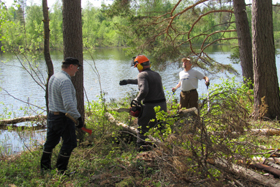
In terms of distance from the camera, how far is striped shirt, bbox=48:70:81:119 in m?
3.76

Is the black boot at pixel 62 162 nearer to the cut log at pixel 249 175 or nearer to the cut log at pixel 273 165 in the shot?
the cut log at pixel 249 175

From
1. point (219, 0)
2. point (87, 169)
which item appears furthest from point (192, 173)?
point (219, 0)

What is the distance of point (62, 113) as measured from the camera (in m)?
3.86

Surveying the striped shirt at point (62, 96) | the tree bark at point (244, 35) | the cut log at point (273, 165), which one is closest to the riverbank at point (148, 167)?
the cut log at point (273, 165)

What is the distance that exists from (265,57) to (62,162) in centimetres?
555

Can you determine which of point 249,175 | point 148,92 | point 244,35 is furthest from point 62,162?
point 244,35

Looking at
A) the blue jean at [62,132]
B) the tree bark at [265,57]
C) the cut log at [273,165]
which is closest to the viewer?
the cut log at [273,165]

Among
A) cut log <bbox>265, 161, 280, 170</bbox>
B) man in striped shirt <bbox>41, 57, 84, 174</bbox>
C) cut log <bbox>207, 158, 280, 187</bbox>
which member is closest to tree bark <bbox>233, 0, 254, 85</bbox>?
cut log <bbox>265, 161, 280, 170</bbox>

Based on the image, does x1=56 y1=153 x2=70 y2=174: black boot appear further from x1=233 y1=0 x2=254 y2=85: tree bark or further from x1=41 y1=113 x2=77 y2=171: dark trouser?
x1=233 y1=0 x2=254 y2=85: tree bark

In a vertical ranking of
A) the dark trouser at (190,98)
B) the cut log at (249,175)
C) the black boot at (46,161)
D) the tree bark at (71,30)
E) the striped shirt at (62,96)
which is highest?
the tree bark at (71,30)

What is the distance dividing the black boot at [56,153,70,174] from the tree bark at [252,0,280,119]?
4949 millimetres

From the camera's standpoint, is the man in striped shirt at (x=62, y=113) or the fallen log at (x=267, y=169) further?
the man in striped shirt at (x=62, y=113)

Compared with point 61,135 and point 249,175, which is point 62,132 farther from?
point 249,175

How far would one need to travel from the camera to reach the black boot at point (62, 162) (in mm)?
3930
